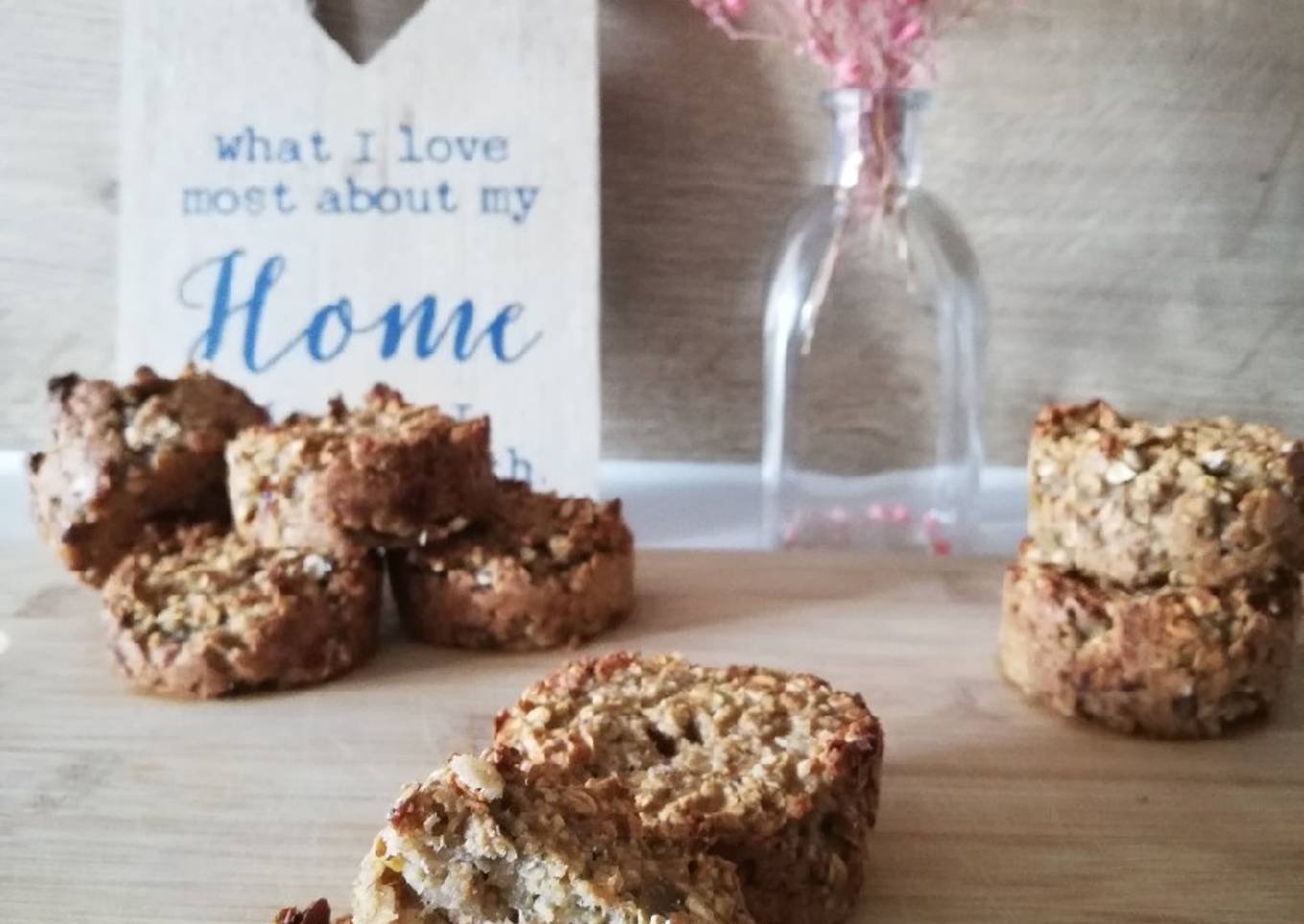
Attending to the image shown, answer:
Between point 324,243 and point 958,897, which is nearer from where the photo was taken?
point 958,897

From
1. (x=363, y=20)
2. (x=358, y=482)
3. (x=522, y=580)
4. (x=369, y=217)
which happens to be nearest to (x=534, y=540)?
(x=522, y=580)

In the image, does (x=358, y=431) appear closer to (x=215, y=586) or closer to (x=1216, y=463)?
(x=215, y=586)

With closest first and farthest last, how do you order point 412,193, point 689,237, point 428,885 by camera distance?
point 428,885, point 412,193, point 689,237

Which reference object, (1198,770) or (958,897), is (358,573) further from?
(1198,770)

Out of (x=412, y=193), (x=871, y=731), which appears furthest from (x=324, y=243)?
(x=871, y=731)

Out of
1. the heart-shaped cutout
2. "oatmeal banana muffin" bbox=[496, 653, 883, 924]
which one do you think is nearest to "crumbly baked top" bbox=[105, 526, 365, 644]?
"oatmeal banana muffin" bbox=[496, 653, 883, 924]

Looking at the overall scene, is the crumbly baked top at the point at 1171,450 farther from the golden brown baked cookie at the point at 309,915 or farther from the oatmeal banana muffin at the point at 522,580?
the golden brown baked cookie at the point at 309,915
